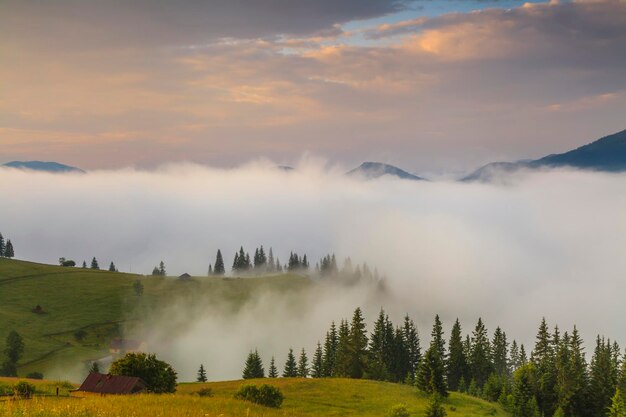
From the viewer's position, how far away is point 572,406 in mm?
113125

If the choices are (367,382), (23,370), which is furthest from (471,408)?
(23,370)

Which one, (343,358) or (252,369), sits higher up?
(343,358)

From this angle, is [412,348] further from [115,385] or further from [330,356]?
[115,385]

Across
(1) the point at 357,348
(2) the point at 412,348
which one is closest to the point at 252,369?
(1) the point at 357,348

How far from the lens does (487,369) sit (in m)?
137

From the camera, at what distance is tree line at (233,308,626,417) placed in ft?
336

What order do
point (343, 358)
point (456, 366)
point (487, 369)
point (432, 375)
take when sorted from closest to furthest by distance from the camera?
point (432, 375), point (343, 358), point (456, 366), point (487, 369)

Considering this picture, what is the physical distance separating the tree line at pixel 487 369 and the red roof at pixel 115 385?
4968cm

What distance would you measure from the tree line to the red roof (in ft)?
163

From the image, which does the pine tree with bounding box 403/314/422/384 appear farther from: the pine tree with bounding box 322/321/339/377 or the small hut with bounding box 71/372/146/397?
the small hut with bounding box 71/372/146/397

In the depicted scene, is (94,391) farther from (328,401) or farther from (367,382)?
(367,382)

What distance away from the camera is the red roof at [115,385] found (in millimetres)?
58594

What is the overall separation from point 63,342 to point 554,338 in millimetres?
155007

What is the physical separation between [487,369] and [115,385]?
106 m
